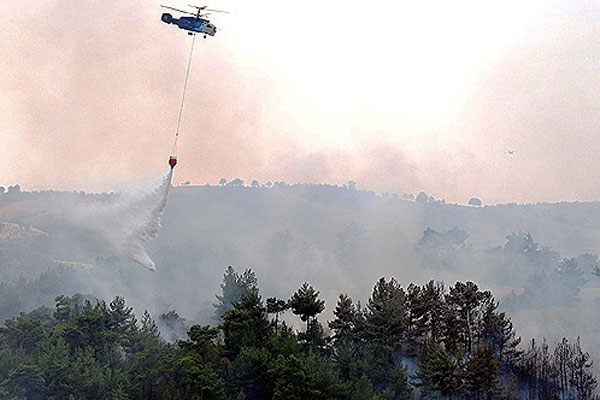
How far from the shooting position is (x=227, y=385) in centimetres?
5303

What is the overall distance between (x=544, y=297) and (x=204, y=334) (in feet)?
346

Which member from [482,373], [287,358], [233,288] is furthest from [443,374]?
[233,288]

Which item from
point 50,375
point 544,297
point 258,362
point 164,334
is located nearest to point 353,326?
point 258,362

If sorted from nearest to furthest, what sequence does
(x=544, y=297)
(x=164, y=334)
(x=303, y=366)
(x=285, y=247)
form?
(x=303, y=366)
(x=164, y=334)
(x=544, y=297)
(x=285, y=247)

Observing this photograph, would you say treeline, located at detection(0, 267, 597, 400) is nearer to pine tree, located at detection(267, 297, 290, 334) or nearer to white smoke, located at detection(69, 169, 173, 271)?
pine tree, located at detection(267, 297, 290, 334)

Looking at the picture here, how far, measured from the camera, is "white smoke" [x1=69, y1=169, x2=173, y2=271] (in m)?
64.9

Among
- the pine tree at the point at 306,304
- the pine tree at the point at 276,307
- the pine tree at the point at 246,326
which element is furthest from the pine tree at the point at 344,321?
the pine tree at the point at 246,326

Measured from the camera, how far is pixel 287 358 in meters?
54.1

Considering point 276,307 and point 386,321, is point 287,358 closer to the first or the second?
point 276,307

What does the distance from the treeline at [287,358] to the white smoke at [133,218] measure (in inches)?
336

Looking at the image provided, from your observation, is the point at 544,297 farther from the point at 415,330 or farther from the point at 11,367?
the point at 11,367

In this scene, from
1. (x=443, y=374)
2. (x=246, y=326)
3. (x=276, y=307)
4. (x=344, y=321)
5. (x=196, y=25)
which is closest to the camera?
(x=443, y=374)

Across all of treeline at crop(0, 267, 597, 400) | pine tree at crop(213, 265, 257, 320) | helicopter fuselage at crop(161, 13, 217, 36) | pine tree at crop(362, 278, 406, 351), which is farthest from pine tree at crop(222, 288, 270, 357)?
pine tree at crop(213, 265, 257, 320)

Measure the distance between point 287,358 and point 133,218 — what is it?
26.7m
